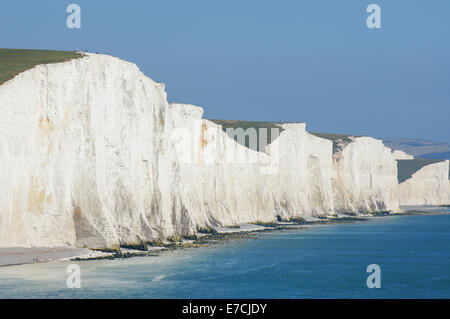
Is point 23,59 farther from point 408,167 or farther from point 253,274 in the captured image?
→ point 408,167

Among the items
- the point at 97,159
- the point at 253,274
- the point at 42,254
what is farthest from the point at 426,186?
the point at 42,254

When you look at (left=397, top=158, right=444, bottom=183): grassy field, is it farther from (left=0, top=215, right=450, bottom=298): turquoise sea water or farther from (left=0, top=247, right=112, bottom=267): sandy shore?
(left=0, top=247, right=112, bottom=267): sandy shore

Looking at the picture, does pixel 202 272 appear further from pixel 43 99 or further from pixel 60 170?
pixel 43 99

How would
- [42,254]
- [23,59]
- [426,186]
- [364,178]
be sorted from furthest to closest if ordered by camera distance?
1. [426,186]
2. [364,178]
3. [23,59]
4. [42,254]

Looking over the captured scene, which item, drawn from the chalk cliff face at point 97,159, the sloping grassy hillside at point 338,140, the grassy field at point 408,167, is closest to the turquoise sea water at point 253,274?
the chalk cliff face at point 97,159

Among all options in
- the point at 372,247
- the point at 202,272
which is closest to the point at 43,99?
the point at 202,272

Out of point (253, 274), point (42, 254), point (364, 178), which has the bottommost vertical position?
point (253, 274)
